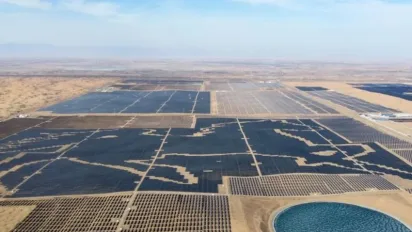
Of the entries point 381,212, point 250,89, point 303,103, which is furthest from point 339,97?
point 381,212

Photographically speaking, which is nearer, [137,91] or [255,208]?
[255,208]

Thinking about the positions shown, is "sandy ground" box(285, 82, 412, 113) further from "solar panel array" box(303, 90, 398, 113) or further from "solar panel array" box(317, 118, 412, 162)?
"solar panel array" box(317, 118, 412, 162)

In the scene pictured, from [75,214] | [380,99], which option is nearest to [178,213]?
[75,214]

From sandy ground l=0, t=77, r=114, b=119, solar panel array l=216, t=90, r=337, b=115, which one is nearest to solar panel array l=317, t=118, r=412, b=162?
solar panel array l=216, t=90, r=337, b=115

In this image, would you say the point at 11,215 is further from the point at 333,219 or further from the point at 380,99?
the point at 380,99

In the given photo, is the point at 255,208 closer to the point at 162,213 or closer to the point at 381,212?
the point at 162,213

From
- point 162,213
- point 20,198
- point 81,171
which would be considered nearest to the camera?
point 162,213

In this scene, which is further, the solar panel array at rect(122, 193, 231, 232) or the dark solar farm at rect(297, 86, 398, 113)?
the dark solar farm at rect(297, 86, 398, 113)

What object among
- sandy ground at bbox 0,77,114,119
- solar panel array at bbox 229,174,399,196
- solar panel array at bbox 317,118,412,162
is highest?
sandy ground at bbox 0,77,114,119
